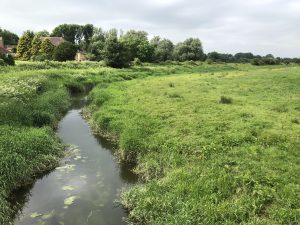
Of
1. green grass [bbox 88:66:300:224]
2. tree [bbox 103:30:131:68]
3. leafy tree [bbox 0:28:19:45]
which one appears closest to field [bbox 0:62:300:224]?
green grass [bbox 88:66:300:224]

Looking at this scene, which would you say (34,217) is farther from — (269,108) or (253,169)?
(269,108)

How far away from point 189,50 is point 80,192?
87678 mm

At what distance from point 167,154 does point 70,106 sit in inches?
674

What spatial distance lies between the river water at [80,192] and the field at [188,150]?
1.81 ft

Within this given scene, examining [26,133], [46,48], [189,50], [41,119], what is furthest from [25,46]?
[26,133]

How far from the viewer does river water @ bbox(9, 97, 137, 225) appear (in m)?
10.6

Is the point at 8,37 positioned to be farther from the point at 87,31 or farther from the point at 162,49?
the point at 162,49

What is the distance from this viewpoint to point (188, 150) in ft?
44.1

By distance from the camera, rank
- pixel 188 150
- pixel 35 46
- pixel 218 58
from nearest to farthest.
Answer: pixel 188 150 → pixel 35 46 → pixel 218 58

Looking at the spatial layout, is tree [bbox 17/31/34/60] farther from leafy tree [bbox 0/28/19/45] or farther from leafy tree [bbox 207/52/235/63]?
leafy tree [bbox 207/52/235/63]

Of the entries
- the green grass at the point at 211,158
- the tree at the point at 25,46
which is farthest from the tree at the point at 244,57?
the green grass at the point at 211,158

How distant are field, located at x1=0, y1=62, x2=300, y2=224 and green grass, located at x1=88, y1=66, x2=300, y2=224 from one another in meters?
0.03

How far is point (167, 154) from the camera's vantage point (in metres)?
13.5

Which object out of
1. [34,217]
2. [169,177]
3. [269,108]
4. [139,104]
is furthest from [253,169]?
[139,104]
